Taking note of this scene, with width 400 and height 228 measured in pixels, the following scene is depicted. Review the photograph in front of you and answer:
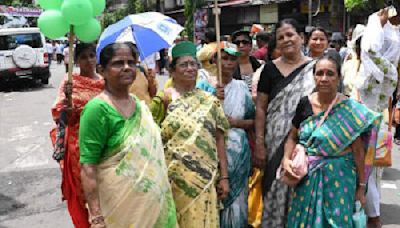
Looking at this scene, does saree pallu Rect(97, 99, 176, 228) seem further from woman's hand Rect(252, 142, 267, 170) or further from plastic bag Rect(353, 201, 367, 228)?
plastic bag Rect(353, 201, 367, 228)

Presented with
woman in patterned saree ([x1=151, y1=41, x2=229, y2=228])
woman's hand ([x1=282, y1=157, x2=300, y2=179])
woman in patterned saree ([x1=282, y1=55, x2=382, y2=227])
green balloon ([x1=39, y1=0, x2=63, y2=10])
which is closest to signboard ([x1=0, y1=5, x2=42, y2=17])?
green balloon ([x1=39, y1=0, x2=63, y2=10])

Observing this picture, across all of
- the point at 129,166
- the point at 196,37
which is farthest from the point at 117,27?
the point at 196,37

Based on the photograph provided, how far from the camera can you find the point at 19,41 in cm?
1573

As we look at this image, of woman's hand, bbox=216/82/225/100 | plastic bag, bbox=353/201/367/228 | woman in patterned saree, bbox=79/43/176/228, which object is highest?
woman's hand, bbox=216/82/225/100

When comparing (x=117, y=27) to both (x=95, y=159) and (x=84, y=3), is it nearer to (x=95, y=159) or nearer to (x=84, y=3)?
(x=84, y=3)

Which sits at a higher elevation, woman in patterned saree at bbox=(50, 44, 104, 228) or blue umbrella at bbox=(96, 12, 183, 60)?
blue umbrella at bbox=(96, 12, 183, 60)

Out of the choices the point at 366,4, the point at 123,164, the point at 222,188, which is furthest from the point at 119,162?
the point at 366,4

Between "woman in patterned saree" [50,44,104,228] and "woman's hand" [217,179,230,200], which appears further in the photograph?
"woman in patterned saree" [50,44,104,228]

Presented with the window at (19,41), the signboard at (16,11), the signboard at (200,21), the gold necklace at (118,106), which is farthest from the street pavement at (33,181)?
the signboard at (200,21)

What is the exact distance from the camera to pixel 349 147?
2.88 meters

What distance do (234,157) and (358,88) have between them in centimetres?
158

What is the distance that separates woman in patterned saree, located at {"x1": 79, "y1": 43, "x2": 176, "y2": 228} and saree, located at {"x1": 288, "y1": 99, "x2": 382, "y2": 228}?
0.99 meters

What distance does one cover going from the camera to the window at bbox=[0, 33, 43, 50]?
50.4 feet

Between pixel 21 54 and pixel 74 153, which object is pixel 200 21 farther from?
pixel 74 153
